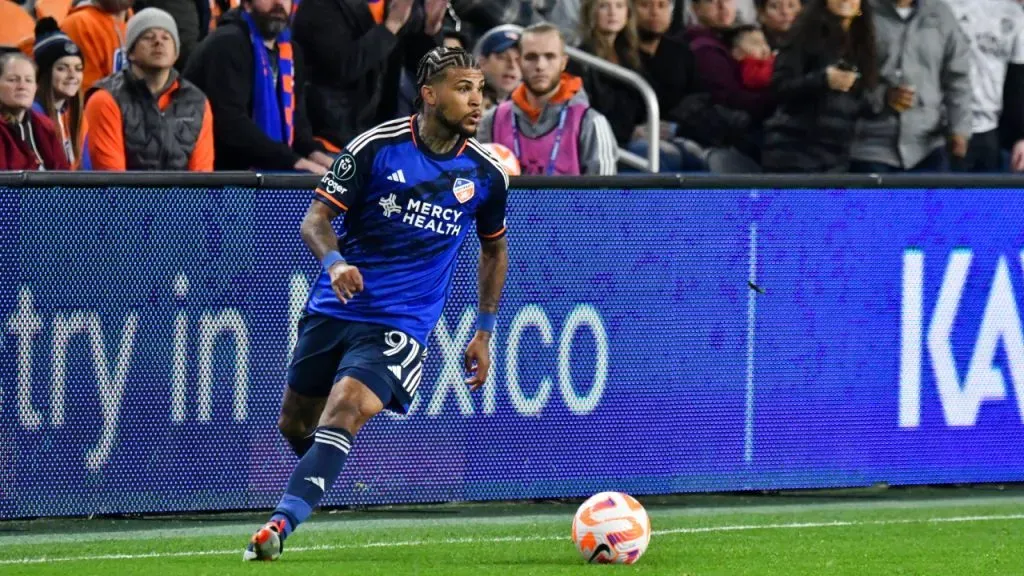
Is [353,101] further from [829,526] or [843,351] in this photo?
[829,526]

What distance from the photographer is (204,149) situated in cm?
1065

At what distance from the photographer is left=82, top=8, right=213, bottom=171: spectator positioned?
34.0 feet

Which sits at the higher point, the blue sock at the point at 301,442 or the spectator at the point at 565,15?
the spectator at the point at 565,15

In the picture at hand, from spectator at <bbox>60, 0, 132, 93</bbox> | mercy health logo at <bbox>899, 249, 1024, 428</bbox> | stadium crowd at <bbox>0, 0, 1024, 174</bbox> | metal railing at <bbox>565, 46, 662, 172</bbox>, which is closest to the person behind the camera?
stadium crowd at <bbox>0, 0, 1024, 174</bbox>

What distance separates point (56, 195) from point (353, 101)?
135 inches

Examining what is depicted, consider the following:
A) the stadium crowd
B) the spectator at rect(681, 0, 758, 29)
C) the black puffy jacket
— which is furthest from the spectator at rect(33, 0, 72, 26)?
the black puffy jacket

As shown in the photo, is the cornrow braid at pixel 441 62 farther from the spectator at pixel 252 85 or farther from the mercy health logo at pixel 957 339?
the mercy health logo at pixel 957 339

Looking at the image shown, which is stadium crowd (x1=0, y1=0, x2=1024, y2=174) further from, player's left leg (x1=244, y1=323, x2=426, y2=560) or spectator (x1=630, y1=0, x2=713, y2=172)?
player's left leg (x1=244, y1=323, x2=426, y2=560)

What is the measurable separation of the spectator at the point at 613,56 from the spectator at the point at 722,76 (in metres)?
0.55

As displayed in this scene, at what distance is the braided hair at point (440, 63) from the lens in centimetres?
776

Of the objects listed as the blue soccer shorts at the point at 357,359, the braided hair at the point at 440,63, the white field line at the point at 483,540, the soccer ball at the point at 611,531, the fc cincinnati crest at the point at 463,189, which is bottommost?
the white field line at the point at 483,540

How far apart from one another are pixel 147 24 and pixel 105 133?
2.28 ft

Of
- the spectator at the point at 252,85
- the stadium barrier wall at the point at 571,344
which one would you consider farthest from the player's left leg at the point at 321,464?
the spectator at the point at 252,85

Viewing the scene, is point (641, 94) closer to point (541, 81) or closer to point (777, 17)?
point (541, 81)
